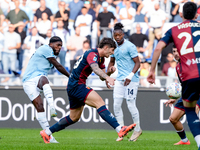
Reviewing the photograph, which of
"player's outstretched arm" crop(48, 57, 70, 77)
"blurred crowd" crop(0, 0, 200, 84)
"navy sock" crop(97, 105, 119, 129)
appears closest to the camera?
"navy sock" crop(97, 105, 119, 129)

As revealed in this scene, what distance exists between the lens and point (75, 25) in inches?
621

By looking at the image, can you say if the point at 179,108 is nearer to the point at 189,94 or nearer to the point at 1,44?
the point at 189,94

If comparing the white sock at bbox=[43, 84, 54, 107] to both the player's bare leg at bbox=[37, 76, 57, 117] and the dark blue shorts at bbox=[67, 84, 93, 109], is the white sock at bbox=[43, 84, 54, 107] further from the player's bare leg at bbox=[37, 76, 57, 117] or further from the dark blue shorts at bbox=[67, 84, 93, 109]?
the dark blue shorts at bbox=[67, 84, 93, 109]

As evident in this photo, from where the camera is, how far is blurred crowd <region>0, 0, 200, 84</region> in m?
14.6

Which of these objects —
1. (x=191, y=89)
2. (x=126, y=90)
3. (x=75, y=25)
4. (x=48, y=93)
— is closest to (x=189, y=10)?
(x=191, y=89)

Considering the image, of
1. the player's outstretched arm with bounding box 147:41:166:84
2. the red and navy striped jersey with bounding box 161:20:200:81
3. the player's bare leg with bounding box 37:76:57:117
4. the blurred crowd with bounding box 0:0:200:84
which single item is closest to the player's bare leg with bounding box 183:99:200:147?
the red and navy striped jersey with bounding box 161:20:200:81

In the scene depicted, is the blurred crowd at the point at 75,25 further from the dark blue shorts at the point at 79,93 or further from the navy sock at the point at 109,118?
the navy sock at the point at 109,118

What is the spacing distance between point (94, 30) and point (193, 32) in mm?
10071

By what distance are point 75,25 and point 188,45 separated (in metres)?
10.5

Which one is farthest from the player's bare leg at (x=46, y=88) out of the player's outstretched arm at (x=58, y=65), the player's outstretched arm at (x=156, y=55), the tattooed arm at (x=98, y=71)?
the player's outstretched arm at (x=156, y=55)

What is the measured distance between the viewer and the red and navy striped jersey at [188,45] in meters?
5.65

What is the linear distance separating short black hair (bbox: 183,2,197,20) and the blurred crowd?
8305mm

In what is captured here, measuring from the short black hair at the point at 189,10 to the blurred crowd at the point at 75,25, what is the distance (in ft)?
27.2

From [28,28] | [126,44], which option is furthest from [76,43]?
[126,44]
